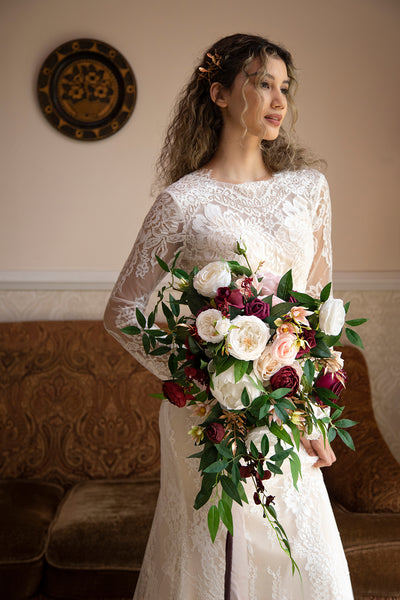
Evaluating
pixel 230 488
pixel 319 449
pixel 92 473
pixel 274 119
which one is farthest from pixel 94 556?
pixel 274 119

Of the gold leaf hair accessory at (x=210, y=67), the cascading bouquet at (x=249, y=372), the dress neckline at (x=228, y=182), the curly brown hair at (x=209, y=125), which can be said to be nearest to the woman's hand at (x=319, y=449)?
the cascading bouquet at (x=249, y=372)

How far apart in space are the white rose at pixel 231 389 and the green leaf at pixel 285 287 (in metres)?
0.19

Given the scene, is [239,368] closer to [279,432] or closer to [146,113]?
[279,432]

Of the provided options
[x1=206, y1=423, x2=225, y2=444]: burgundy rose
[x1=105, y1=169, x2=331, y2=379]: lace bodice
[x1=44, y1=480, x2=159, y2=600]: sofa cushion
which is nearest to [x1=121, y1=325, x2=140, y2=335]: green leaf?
[x1=105, y1=169, x2=331, y2=379]: lace bodice

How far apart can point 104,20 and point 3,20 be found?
21.0 inches

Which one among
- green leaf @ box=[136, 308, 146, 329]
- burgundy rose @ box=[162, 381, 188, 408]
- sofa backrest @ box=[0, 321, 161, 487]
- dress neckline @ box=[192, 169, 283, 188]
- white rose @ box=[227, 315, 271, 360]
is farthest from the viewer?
sofa backrest @ box=[0, 321, 161, 487]

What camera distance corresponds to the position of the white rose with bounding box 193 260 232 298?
3.57 ft

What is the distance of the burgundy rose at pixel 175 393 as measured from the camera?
3.67 feet

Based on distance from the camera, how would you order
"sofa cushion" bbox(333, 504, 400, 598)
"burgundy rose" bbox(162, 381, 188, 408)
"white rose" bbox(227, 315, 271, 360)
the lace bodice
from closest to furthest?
"white rose" bbox(227, 315, 271, 360), "burgundy rose" bbox(162, 381, 188, 408), the lace bodice, "sofa cushion" bbox(333, 504, 400, 598)

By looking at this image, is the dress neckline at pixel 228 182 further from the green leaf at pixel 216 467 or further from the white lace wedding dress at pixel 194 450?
the green leaf at pixel 216 467

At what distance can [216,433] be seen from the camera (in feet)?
3.38

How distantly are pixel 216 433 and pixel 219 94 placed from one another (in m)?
1.03

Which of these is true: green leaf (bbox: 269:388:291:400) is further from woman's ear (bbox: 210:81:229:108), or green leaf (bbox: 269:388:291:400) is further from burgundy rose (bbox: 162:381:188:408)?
woman's ear (bbox: 210:81:229:108)

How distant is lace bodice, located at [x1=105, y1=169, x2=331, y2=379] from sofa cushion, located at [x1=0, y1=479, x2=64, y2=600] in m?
1.12
